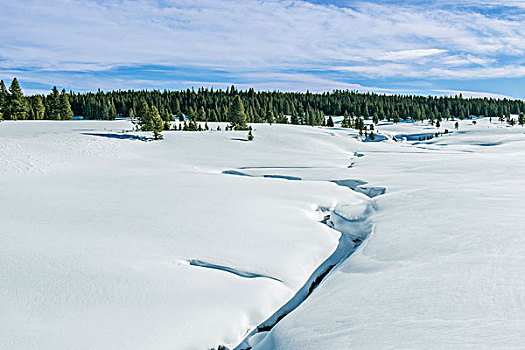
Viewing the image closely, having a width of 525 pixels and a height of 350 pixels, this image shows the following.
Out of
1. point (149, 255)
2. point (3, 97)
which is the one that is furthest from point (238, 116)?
point (149, 255)

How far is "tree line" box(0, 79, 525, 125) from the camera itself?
105250 mm

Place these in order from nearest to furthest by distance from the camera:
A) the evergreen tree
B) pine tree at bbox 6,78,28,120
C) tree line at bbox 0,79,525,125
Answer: pine tree at bbox 6,78,28,120 → the evergreen tree → tree line at bbox 0,79,525,125

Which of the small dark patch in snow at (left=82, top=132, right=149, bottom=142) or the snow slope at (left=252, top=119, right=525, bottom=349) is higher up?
the small dark patch in snow at (left=82, top=132, right=149, bottom=142)

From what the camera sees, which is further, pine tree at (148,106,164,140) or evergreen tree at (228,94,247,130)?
evergreen tree at (228,94,247,130)

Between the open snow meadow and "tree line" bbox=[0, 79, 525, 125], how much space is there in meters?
66.3

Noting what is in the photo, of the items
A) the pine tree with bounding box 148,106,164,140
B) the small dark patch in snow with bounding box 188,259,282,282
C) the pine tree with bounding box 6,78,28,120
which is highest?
the pine tree with bounding box 6,78,28,120

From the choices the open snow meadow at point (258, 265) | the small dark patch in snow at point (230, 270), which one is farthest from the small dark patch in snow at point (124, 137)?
the small dark patch in snow at point (230, 270)

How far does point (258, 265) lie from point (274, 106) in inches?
5311

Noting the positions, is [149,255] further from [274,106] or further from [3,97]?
[274,106]

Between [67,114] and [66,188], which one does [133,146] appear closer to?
[66,188]

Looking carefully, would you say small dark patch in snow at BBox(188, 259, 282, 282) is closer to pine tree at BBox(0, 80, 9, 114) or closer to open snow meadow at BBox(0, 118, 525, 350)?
open snow meadow at BBox(0, 118, 525, 350)

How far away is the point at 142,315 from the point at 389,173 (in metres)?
24.5

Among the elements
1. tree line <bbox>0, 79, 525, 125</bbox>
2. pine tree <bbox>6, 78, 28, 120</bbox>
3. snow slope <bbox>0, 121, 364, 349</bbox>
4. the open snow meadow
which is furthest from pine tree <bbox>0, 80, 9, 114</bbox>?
the open snow meadow

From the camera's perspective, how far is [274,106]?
14262cm
